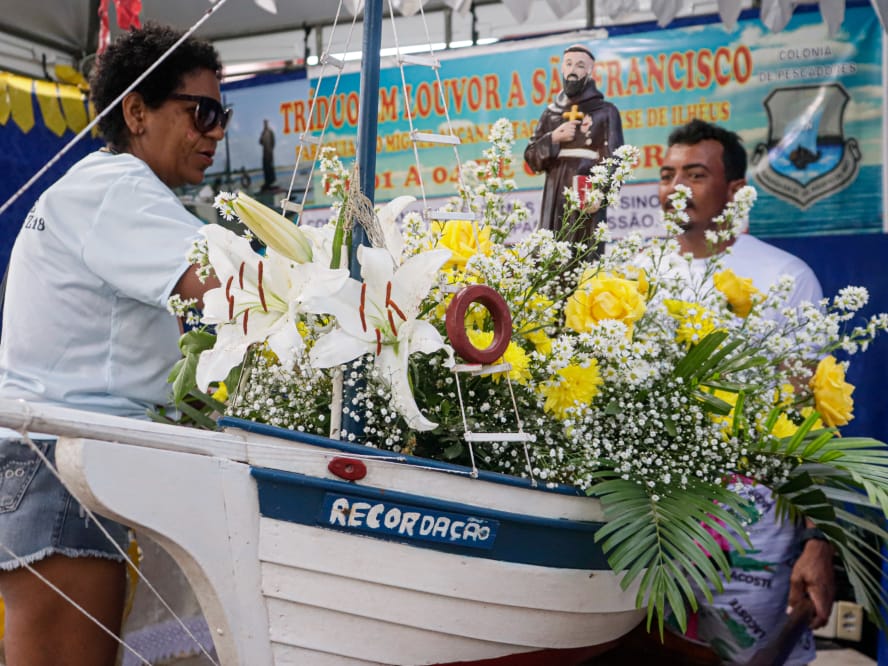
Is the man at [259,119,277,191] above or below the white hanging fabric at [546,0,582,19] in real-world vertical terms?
below

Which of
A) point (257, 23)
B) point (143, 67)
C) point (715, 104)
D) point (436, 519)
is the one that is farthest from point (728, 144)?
point (436, 519)

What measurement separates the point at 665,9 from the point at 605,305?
2.21 m

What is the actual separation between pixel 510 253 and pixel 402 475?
0.45 m

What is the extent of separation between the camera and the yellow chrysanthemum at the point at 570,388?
151cm

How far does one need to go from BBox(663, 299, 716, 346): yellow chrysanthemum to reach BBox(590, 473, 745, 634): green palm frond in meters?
0.31

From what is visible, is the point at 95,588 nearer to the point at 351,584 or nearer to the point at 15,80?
the point at 351,584

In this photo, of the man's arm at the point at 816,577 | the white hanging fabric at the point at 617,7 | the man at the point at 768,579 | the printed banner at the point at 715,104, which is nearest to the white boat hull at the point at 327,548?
the man at the point at 768,579

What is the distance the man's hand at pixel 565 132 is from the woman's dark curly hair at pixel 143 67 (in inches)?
79.4

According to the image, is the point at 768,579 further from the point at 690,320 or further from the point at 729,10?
the point at 729,10

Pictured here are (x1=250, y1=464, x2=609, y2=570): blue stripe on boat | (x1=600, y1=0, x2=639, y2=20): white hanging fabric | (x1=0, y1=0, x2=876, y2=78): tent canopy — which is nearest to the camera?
(x1=250, y1=464, x2=609, y2=570): blue stripe on boat

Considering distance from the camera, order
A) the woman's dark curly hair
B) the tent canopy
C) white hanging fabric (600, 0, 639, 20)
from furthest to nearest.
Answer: the tent canopy < white hanging fabric (600, 0, 639, 20) < the woman's dark curly hair

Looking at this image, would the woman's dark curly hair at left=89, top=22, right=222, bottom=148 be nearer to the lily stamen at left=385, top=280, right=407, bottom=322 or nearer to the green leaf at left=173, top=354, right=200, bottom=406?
the green leaf at left=173, top=354, right=200, bottom=406

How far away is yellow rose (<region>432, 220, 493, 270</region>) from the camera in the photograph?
5.32ft

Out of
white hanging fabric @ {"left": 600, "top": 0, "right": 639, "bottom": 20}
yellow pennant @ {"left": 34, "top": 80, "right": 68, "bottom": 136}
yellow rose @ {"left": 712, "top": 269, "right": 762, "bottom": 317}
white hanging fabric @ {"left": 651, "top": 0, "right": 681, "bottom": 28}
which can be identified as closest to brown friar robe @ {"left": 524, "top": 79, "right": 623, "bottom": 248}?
white hanging fabric @ {"left": 600, "top": 0, "right": 639, "bottom": 20}
